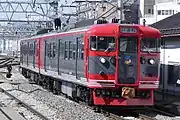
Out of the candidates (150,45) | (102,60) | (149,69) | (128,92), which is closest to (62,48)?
(102,60)

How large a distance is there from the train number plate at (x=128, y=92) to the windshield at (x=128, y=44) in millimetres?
1165

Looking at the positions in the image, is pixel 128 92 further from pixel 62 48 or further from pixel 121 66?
pixel 62 48

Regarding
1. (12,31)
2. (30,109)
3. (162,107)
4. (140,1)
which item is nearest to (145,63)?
(162,107)

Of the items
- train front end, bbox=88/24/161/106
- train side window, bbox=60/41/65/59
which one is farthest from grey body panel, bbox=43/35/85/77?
train front end, bbox=88/24/161/106

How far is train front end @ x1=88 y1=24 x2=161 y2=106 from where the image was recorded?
13172mm

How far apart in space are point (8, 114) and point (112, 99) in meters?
3.05

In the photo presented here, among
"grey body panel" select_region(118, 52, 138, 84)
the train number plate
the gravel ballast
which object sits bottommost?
the gravel ballast

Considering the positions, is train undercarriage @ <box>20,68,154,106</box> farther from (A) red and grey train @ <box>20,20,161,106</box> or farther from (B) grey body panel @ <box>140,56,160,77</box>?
(B) grey body panel @ <box>140,56,160,77</box>

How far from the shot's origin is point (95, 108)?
14.0 metres

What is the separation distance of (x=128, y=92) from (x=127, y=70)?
668mm

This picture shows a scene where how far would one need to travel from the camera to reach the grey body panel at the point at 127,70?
43.5 ft

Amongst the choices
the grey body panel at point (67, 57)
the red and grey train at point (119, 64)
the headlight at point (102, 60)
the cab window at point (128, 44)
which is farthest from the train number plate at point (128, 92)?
the grey body panel at point (67, 57)

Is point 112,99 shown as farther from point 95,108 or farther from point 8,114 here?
point 8,114

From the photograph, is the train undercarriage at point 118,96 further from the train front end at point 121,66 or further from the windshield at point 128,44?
the windshield at point 128,44
